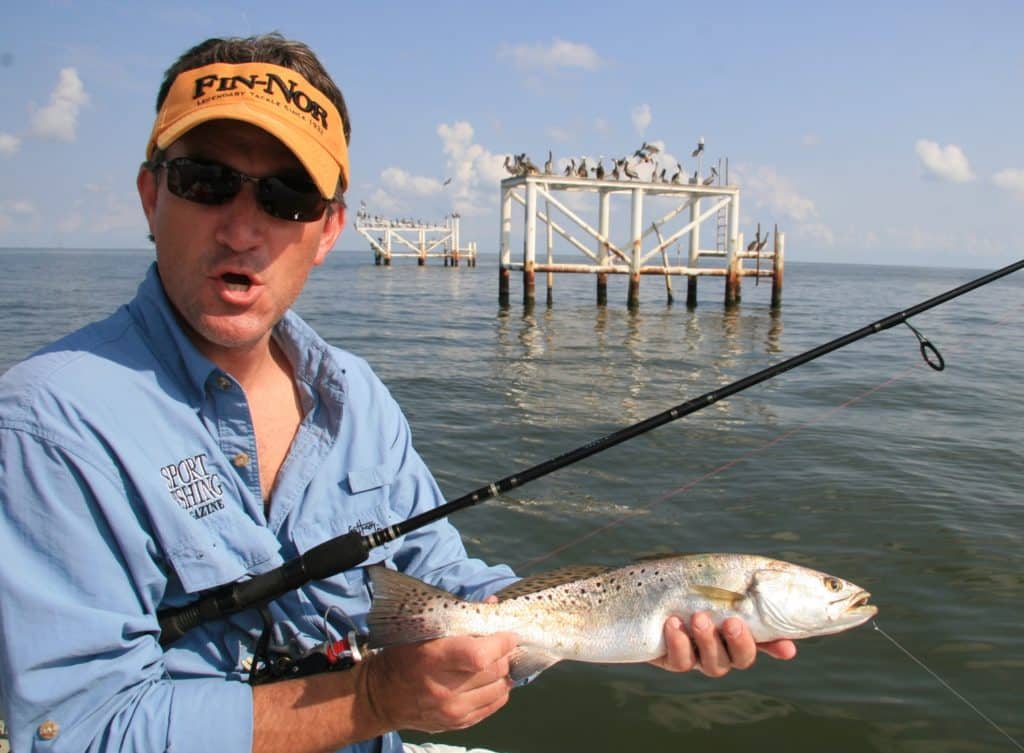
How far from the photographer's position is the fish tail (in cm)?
240

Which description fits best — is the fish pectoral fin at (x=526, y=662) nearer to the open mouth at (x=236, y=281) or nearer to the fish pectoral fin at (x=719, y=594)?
the fish pectoral fin at (x=719, y=594)

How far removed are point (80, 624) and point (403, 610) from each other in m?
0.93

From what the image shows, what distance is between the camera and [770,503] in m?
8.75

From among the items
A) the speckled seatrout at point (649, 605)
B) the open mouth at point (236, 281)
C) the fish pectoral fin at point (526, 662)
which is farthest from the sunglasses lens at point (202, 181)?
the fish pectoral fin at point (526, 662)

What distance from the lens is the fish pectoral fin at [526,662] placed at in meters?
2.74

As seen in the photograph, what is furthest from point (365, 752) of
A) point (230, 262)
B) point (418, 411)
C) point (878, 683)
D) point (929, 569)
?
point (418, 411)

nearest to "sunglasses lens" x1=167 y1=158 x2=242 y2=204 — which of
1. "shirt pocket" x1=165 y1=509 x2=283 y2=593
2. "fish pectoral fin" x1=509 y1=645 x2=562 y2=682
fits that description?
"shirt pocket" x1=165 y1=509 x2=283 y2=593

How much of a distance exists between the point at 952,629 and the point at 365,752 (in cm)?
527

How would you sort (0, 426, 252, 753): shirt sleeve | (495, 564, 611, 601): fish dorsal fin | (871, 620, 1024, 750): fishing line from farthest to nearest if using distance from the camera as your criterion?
(871, 620, 1024, 750): fishing line < (495, 564, 611, 601): fish dorsal fin < (0, 426, 252, 753): shirt sleeve

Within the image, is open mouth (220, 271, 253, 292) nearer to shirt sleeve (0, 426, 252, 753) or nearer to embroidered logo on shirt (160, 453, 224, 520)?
embroidered logo on shirt (160, 453, 224, 520)

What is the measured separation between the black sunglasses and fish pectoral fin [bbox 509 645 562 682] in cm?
166

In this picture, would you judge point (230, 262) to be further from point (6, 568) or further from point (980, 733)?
point (980, 733)

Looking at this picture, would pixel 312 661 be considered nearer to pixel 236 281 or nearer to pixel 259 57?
pixel 236 281

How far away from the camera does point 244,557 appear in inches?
91.9
